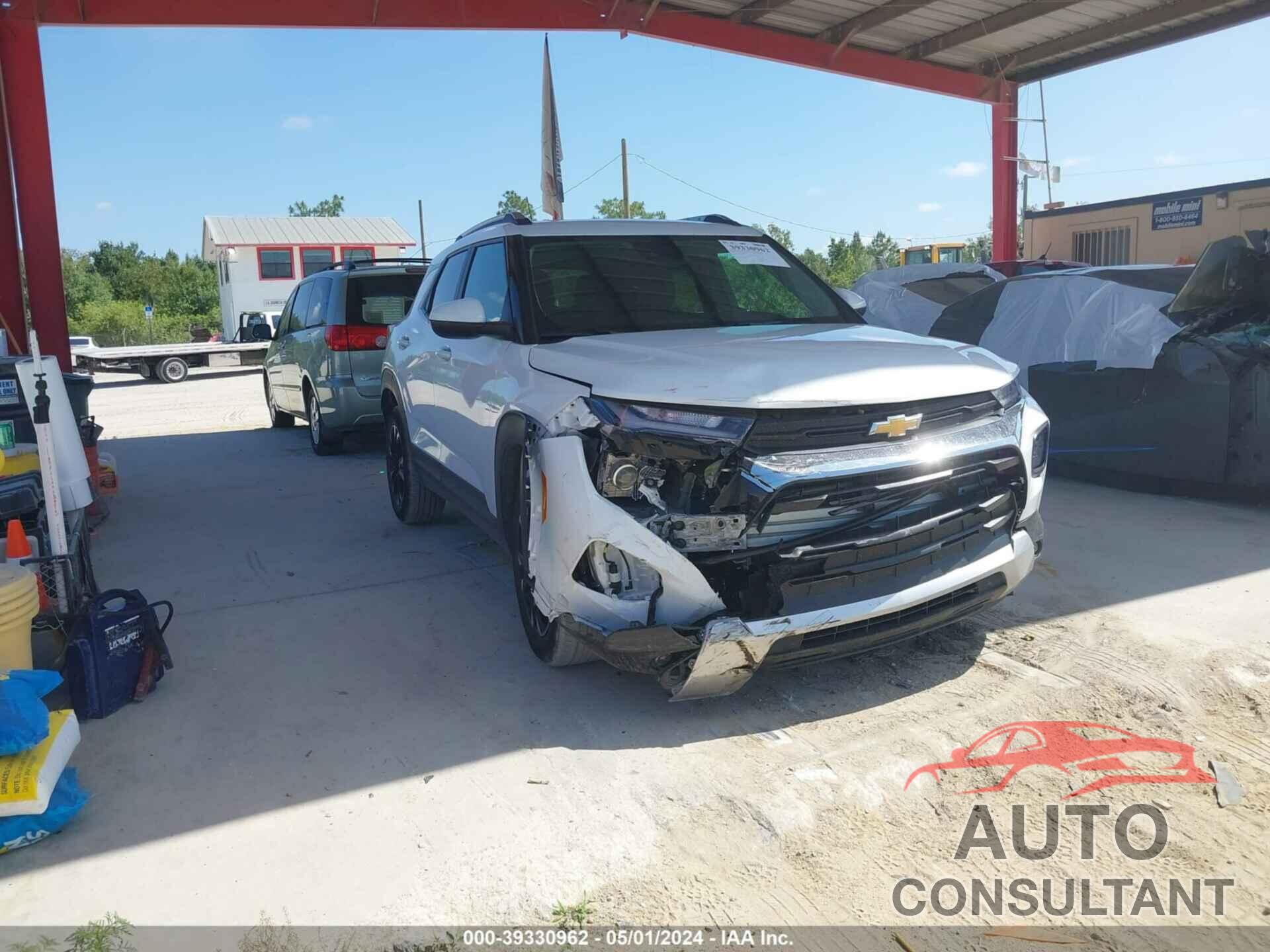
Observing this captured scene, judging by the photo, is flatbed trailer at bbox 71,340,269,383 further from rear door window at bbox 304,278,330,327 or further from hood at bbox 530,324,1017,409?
hood at bbox 530,324,1017,409

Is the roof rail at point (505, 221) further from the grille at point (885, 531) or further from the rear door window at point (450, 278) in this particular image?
the grille at point (885, 531)

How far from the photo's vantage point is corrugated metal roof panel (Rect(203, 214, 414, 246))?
116 feet

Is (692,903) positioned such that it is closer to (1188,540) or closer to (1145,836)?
(1145,836)

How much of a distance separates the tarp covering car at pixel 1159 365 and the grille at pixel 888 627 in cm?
358

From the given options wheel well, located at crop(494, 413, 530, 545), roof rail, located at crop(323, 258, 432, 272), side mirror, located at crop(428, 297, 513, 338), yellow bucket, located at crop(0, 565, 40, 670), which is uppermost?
roof rail, located at crop(323, 258, 432, 272)

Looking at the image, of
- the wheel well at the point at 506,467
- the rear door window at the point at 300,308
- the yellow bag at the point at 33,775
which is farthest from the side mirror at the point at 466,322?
the rear door window at the point at 300,308

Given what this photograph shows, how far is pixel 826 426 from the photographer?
3.38 meters

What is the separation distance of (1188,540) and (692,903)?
4.55m

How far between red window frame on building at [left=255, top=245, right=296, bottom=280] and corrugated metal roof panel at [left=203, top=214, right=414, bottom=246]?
13 cm

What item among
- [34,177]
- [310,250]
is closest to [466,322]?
[34,177]

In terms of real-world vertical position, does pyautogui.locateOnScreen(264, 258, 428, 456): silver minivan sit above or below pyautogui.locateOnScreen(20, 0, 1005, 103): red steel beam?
below

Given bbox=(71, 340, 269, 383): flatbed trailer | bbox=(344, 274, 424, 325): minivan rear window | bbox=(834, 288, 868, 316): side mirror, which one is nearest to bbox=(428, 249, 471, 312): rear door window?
bbox=(834, 288, 868, 316): side mirror

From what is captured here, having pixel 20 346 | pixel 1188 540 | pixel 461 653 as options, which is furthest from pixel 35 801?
pixel 20 346

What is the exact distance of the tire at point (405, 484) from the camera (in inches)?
255
